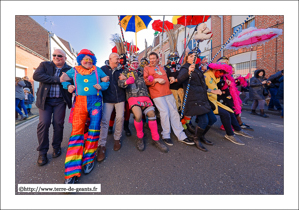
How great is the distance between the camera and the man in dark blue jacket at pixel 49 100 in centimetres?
194

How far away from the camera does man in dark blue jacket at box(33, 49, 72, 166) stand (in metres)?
1.94

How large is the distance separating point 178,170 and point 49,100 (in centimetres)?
239

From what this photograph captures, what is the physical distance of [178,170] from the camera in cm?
176

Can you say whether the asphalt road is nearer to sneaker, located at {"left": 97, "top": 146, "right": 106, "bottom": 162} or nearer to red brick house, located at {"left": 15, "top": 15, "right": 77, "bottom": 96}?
sneaker, located at {"left": 97, "top": 146, "right": 106, "bottom": 162}

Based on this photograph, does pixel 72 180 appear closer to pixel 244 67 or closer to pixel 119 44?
pixel 119 44

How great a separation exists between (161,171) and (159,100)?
53.2 inches

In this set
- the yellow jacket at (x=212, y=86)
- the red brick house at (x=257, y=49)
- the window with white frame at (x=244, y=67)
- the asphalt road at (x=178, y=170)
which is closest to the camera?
the asphalt road at (x=178, y=170)

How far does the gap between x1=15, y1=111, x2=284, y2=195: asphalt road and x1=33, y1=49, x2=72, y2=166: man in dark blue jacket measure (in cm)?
29

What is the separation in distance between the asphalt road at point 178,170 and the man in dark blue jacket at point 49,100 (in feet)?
0.94

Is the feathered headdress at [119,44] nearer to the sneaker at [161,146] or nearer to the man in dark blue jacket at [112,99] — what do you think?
the man in dark blue jacket at [112,99]

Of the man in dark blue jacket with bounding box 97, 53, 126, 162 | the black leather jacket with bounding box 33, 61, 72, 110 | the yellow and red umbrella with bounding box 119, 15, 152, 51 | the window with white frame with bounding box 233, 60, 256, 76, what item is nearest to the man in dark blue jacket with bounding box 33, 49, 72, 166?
the black leather jacket with bounding box 33, 61, 72, 110

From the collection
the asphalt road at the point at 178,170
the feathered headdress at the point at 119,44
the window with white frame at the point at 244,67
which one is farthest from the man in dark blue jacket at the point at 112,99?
the window with white frame at the point at 244,67

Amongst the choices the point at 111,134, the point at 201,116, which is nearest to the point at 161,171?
the point at 201,116

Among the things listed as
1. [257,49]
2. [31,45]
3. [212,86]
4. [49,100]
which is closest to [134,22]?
[212,86]
